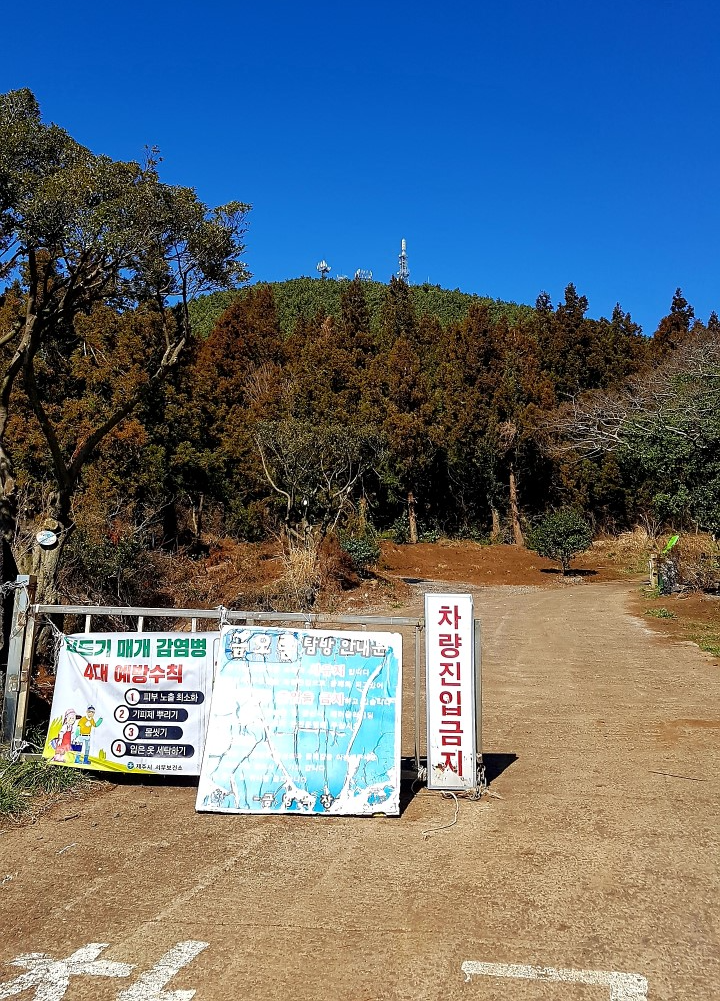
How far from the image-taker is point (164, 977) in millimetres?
3744

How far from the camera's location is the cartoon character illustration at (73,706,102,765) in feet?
21.3

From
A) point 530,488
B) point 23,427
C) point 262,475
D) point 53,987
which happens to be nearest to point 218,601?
point 23,427

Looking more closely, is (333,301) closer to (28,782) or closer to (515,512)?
(515,512)

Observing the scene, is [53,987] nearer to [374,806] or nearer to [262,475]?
[374,806]

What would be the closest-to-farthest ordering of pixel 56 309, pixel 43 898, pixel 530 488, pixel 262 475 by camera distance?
1. pixel 43 898
2. pixel 56 309
3. pixel 262 475
4. pixel 530 488

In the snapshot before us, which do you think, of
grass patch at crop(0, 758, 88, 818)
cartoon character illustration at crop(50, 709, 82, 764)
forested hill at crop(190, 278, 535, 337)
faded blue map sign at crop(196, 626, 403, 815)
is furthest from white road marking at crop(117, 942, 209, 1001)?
forested hill at crop(190, 278, 535, 337)

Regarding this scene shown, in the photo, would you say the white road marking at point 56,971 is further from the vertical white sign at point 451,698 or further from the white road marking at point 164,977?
the vertical white sign at point 451,698

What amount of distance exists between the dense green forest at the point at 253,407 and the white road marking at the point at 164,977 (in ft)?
16.9

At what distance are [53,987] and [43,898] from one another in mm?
1059

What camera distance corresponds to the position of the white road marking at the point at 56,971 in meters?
3.66

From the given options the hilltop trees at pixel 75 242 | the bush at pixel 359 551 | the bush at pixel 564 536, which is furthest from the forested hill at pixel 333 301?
the hilltop trees at pixel 75 242

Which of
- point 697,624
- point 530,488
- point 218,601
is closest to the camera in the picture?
point 697,624

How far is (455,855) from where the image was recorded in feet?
17.0

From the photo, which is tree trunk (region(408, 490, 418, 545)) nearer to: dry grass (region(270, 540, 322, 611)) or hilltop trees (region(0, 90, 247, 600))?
dry grass (region(270, 540, 322, 611))
